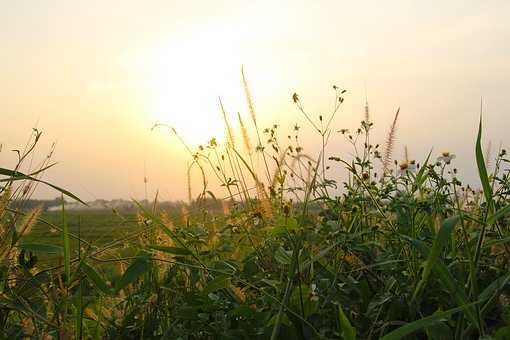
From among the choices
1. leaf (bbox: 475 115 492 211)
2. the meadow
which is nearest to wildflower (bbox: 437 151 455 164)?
the meadow

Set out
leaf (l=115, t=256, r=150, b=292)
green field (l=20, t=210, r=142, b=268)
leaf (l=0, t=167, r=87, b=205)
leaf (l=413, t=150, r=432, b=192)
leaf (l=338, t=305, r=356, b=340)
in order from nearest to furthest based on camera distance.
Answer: leaf (l=338, t=305, r=356, b=340) < leaf (l=115, t=256, r=150, b=292) < leaf (l=0, t=167, r=87, b=205) < green field (l=20, t=210, r=142, b=268) < leaf (l=413, t=150, r=432, b=192)

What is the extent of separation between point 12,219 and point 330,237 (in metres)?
1.09

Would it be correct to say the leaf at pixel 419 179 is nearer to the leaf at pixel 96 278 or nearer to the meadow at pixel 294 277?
the meadow at pixel 294 277

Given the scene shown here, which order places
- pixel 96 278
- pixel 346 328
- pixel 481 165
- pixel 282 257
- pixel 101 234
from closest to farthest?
pixel 346 328 < pixel 481 165 < pixel 96 278 < pixel 282 257 < pixel 101 234

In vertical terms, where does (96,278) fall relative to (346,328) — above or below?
above

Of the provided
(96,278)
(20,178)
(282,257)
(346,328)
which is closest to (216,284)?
(282,257)

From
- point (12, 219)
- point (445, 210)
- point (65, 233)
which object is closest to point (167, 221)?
point (12, 219)

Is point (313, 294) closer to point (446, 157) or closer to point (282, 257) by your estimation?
point (282, 257)

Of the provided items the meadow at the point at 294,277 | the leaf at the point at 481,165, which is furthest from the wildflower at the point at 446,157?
the leaf at the point at 481,165

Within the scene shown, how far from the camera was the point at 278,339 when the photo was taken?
5.51 ft

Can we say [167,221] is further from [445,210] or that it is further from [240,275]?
[445,210]

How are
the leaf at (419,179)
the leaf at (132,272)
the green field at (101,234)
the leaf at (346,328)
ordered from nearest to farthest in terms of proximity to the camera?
the leaf at (346,328), the leaf at (132,272), the green field at (101,234), the leaf at (419,179)

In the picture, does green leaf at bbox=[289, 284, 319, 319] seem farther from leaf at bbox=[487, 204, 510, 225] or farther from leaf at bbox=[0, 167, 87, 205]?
leaf at bbox=[0, 167, 87, 205]

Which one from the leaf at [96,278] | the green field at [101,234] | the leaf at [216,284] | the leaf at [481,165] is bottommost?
the leaf at [216,284]
